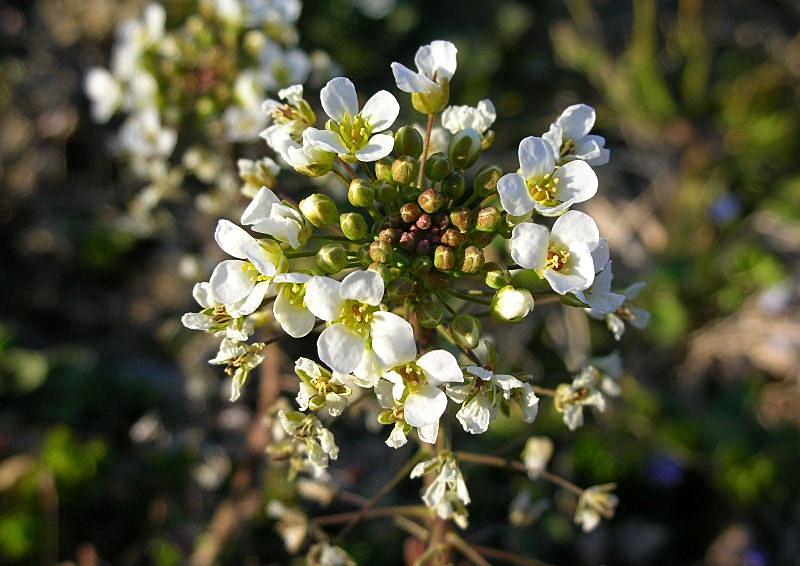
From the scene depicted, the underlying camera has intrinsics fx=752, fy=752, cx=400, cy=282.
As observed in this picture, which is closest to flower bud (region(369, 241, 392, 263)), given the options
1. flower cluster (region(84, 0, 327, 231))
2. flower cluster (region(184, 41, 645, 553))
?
flower cluster (region(184, 41, 645, 553))

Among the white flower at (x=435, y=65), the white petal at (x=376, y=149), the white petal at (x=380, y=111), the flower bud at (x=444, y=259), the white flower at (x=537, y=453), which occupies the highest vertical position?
the white flower at (x=435, y=65)


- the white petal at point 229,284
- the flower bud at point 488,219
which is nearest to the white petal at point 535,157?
the flower bud at point 488,219

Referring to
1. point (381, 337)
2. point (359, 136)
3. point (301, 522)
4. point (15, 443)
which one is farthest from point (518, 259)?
point (15, 443)

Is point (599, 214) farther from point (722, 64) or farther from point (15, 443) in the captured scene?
point (15, 443)

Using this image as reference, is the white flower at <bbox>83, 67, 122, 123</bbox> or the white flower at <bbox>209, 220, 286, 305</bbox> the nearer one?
the white flower at <bbox>209, 220, 286, 305</bbox>

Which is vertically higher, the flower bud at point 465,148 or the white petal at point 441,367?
the flower bud at point 465,148

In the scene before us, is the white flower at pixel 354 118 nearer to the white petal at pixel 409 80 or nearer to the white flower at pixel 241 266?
the white petal at pixel 409 80

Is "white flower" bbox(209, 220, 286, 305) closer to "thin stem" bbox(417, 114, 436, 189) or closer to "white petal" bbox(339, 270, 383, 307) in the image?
"white petal" bbox(339, 270, 383, 307)
